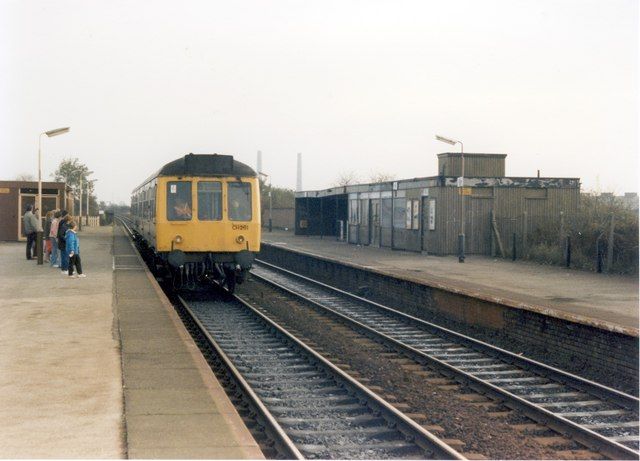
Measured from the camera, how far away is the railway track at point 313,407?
6.92 m

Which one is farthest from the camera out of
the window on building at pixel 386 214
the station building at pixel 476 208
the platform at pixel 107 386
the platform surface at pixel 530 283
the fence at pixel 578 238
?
the window on building at pixel 386 214

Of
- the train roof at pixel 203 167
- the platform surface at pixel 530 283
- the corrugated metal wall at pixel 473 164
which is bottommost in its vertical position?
the platform surface at pixel 530 283

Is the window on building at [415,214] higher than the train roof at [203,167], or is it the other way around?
the train roof at [203,167]

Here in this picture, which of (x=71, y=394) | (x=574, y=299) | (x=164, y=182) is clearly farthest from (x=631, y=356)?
(x=164, y=182)

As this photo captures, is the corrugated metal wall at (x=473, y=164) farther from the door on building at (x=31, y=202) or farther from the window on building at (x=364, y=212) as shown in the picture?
the door on building at (x=31, y=202)

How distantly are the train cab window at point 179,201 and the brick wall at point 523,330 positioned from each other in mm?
4672

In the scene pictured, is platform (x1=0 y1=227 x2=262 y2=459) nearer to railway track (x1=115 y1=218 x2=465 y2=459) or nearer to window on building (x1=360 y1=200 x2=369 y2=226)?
railway track (x1=115 y1=218 x2=465 y2=459)

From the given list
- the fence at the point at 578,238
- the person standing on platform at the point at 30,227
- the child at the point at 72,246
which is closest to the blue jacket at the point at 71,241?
the child at the point at 72,246

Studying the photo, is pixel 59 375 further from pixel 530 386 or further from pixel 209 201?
pixel 209 201

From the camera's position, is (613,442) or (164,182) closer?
(613,442)

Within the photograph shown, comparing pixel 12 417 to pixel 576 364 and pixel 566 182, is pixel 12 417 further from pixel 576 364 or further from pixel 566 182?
pixel 566 182

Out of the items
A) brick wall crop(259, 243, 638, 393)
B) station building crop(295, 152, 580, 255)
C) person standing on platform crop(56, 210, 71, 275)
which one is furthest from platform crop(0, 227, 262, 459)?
station building crop(295, 152, 580, 255)

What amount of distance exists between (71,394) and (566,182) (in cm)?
2237

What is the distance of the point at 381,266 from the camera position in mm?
22438
